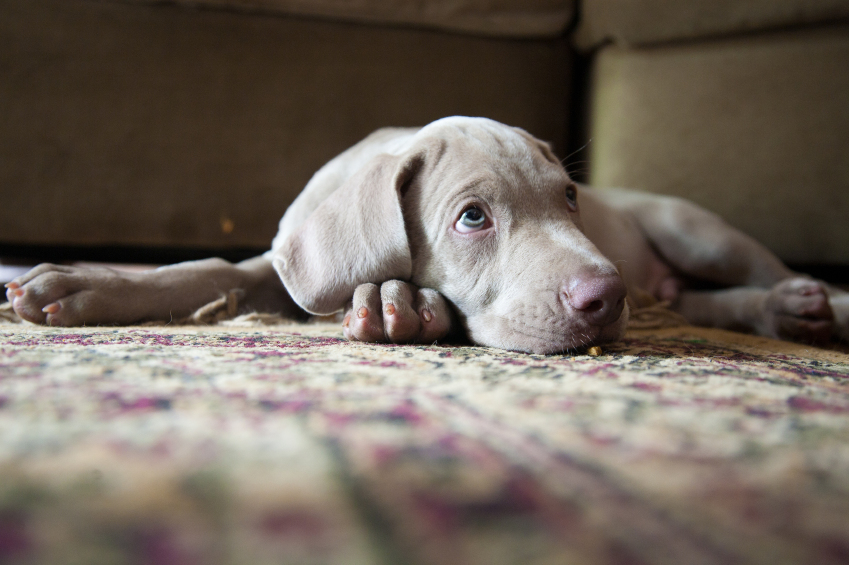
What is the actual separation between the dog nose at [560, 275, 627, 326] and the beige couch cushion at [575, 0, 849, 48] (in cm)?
273

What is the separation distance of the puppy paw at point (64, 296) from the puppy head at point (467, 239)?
0.53 meters

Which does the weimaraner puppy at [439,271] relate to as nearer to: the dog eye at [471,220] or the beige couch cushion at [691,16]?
the dog eye at [471,220]

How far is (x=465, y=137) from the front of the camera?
6.26 feet

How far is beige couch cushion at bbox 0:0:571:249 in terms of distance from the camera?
11.2 feet

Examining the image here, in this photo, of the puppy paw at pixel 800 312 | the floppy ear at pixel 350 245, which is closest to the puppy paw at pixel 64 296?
the floppy ear at pixel 350 245

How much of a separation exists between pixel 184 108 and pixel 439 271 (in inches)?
98.4

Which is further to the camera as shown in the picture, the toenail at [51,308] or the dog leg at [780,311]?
the dog leg at [780,311]

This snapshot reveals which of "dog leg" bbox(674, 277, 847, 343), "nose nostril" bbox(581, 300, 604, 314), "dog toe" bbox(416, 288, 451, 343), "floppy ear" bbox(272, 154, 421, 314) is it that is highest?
"floppy ear" bbox(272, 154, 421, 314)

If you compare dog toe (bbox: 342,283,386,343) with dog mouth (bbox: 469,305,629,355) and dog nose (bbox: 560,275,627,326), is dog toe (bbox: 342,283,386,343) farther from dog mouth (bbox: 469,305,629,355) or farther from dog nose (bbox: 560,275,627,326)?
dog nose (bbox: 560,275,627,326)

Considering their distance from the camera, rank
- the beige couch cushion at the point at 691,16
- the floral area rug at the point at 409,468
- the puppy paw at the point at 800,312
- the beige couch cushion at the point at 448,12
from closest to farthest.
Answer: the floral area rug at the point at 409,468, the puppy paw at the point at 800,312, the beige couch cushion at the point at 691,16, the beige couch cushion at the point at 448,12

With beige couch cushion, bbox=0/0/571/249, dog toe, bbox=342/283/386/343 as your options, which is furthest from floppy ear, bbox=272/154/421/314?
beige couch cushion, bbox=0/0/571/249

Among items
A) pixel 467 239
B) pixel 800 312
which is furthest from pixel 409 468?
pixel 800 312

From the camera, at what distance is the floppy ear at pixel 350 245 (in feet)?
5.66

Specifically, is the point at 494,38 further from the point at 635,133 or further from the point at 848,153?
the point at 848,153
